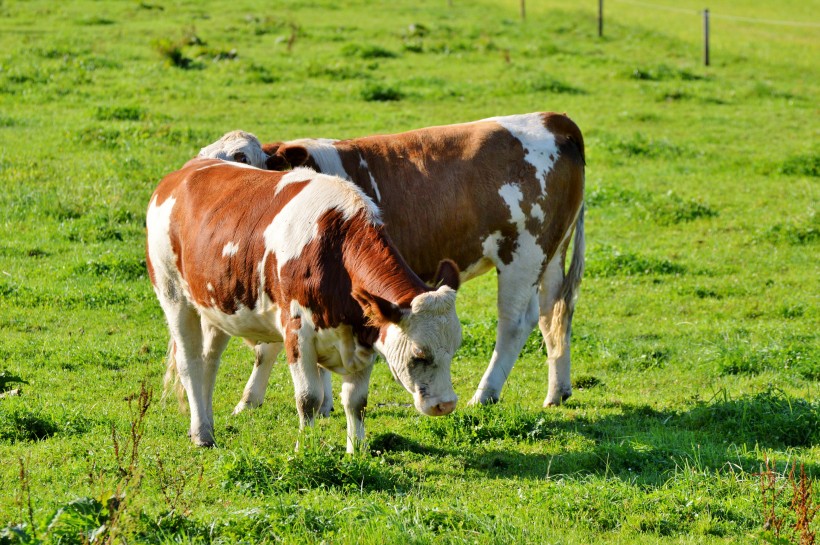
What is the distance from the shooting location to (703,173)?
634 inches

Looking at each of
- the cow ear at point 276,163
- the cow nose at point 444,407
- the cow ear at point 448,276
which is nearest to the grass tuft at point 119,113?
the cow ear at point 276,163

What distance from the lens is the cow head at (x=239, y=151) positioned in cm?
817

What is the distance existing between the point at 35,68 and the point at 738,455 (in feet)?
56.1

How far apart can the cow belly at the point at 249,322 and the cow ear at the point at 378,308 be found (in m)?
0.75

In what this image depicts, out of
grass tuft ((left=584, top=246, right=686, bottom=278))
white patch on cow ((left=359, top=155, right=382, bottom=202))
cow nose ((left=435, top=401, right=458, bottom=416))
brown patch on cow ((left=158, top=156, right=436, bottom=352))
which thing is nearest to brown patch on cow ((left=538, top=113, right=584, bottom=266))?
white patch on cow ((left=359, top=155, right=382, bottom=202))

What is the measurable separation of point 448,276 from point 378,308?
0.61 meters

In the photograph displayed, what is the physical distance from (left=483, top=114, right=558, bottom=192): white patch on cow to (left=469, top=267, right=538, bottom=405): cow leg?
32.1 inches

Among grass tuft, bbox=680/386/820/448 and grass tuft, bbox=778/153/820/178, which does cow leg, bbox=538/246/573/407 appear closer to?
grass tuft, bbox=680/386/820/448

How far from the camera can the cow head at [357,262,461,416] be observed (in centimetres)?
597

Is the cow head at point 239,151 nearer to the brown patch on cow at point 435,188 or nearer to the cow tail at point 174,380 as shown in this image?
the brown patch on cow at point 435,188

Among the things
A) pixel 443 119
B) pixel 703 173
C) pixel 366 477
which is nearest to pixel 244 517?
pixel 366 477

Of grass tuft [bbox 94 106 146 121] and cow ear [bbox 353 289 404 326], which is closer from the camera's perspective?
cow ear [bbox 353 289 404 326]

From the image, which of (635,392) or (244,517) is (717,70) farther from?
(244,517)

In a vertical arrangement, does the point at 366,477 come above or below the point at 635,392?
above
